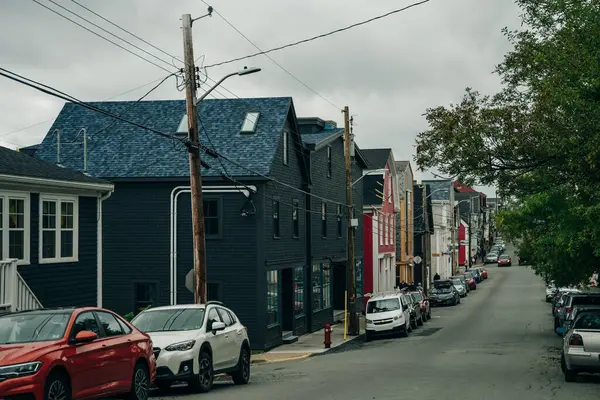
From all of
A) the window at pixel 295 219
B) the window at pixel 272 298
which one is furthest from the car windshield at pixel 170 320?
the window at pixel 295 219

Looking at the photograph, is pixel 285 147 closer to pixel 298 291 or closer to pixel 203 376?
pixel 298 291

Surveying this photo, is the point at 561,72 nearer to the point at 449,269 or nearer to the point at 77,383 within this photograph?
the point at 77,383

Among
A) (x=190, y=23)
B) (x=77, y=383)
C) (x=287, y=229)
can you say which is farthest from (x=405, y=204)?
(x=77, y=383)

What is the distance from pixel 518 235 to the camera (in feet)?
148

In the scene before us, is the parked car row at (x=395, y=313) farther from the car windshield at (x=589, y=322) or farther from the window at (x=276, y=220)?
the car windshield at (x=589, y=322)

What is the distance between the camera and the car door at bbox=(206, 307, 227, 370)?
19.3m

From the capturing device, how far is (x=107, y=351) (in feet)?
48.3

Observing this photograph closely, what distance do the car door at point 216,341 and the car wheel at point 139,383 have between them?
3.05 metres

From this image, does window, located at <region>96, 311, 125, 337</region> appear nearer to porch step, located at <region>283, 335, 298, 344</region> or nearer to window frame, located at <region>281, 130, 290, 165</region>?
window frame, located at <region>281, 130, 290, 165</region>

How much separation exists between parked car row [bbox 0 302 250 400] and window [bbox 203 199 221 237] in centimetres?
1566

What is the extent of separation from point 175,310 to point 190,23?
7703 mm

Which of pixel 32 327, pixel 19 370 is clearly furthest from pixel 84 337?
pixel 19 370

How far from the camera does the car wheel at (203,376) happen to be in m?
18.5

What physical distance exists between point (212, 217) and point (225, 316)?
1537 centimetres
